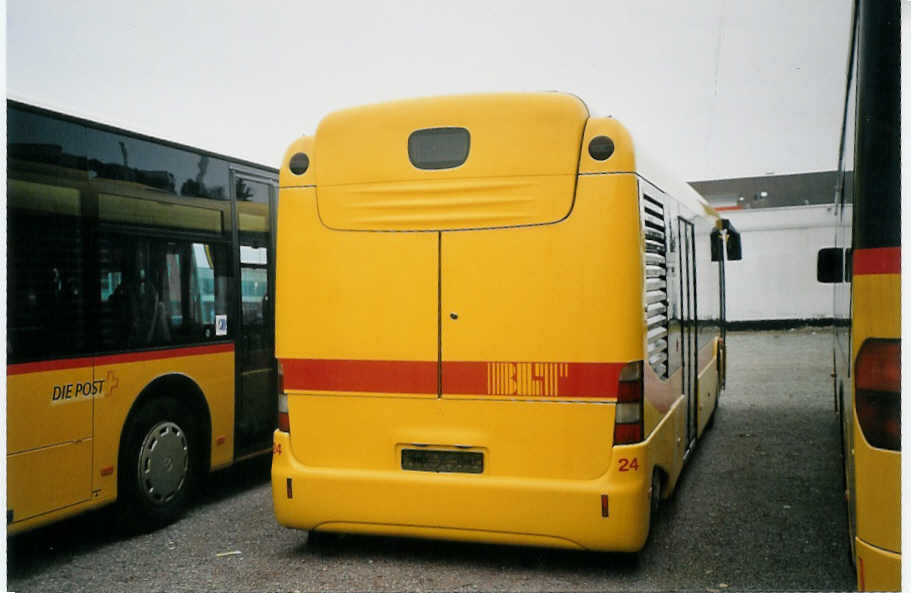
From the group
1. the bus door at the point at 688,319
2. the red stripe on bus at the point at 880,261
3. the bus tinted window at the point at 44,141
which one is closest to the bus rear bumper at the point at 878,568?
the red stripe on bus at the point at 880,261

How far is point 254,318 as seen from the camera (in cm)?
722

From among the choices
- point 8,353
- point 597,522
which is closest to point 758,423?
point 597,522

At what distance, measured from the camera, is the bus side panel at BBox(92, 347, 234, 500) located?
222 inches

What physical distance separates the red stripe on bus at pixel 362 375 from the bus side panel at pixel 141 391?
127cm

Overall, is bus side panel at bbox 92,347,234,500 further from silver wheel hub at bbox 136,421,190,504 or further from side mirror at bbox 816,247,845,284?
side mirror at bbox 816,247,845,284

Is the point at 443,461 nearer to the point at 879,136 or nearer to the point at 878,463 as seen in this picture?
the point at 878,463

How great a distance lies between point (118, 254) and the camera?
581 cm

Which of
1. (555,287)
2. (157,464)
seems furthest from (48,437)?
(555,287)

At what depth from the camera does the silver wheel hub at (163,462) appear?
240 inches

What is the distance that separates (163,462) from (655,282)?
3569 millimetres

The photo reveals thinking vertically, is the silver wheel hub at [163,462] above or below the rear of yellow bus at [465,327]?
below

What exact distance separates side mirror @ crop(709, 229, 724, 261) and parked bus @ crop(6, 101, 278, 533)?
4846mm

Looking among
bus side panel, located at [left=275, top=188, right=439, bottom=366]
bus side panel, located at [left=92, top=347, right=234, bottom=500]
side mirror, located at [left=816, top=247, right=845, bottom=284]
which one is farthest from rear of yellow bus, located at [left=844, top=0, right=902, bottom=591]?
bus side panel, located at [left=92, top=347, right=234, bottom=500]

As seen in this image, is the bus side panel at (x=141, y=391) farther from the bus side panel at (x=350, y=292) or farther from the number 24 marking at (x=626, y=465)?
Result: the number 24 marking at (x=626, y=465)
